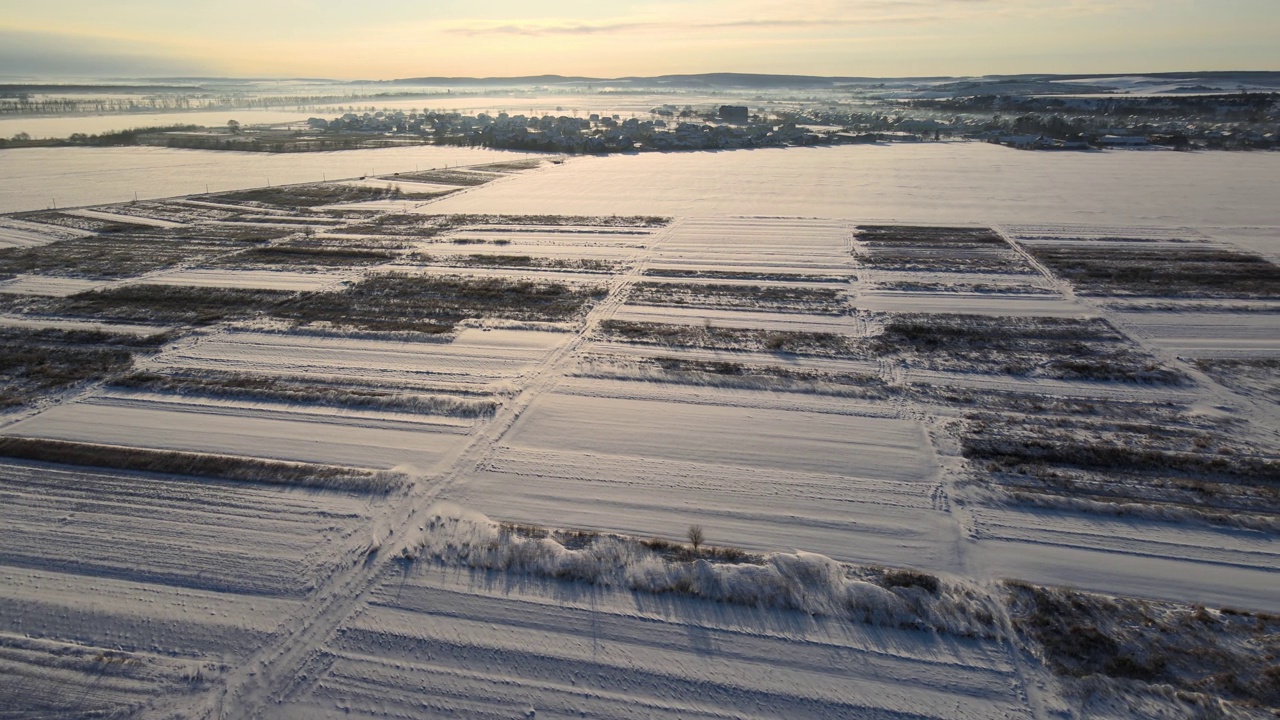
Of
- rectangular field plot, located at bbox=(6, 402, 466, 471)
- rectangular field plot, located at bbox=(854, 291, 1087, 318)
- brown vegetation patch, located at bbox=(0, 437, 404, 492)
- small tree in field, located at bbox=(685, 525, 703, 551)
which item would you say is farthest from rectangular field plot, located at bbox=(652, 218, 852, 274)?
brown vegetation patch, located at bbox=(0, 437, 404, 492)

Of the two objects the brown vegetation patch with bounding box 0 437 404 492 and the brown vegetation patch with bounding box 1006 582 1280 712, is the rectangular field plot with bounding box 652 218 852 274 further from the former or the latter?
the brown vegetation patch with bounding box 1006 582 1280 712

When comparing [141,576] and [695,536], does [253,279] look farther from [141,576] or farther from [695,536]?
[695,536]

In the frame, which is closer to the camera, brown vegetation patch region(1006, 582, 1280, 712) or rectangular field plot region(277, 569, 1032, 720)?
rectangular field plot region(277, 569, 1032, 720)

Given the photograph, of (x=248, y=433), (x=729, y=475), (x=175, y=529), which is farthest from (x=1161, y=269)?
(x=175, y=529)

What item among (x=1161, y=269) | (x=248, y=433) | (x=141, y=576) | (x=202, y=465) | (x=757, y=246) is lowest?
(x=141, y=576)

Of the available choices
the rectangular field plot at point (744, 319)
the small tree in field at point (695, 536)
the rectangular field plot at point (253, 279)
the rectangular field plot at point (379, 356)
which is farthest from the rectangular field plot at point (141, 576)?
the rectangular field plot at point (253, 279)

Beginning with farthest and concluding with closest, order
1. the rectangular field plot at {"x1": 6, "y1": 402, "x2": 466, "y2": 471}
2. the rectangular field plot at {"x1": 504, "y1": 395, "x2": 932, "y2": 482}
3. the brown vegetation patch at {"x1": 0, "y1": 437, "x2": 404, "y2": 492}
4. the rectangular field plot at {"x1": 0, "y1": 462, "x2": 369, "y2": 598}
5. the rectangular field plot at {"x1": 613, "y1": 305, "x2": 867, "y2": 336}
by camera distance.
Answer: the rectangular field plot at {"x1": 613, "y1": 305, "x2": 867, "y2": 336}
the rectangular field plot at {"x1": 6, "y1": 402, "x2": 466, "y2": 471}
the rectangular field plot at {"x1": 504, "y1": 395, "x2": 932, "y2": 482}
the brown vegetation patch at {"x1": 0, "y1": 437, "x2": 404, "y2": 492}
the rectangular field plot at {"x1": 0, "y1": 462, "x2": 369, "y2": 598}

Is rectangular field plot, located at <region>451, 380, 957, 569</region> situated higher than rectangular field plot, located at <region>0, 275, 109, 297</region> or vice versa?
rectangular field plot, located at <region>0, 275, 109, 297</region>

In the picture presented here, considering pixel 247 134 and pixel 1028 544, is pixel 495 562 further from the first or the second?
pixel 247 134
